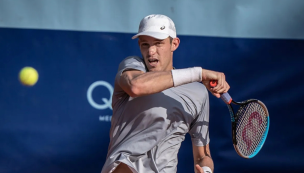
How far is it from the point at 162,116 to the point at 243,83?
167 cm

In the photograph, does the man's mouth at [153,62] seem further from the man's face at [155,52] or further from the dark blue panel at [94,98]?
the dark blue panel at [94,98]

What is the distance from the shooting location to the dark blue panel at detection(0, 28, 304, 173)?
3.89 metres

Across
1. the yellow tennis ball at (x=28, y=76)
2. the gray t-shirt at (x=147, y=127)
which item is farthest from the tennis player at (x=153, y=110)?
the yellow tennis ball at (x=28, y=76)

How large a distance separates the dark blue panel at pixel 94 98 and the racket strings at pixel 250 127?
1.11m

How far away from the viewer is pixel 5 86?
395cm

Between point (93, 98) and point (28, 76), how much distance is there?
575mm

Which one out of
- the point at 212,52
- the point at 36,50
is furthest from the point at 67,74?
the point at 212,52

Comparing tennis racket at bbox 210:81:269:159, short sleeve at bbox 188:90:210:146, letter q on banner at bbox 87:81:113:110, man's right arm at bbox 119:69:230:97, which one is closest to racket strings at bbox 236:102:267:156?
tennis racket at bbox 210:81:269:159

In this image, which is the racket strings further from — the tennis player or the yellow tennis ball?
the yellow tennis ball

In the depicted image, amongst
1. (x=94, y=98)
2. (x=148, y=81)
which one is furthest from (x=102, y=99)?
(x=148, y=81)

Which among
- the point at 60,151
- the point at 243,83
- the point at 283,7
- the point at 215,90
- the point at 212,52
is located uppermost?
the point at 283,7

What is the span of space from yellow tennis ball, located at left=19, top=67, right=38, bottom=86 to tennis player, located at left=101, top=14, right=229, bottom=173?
166 cm

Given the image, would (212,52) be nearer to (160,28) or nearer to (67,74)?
(67,74)

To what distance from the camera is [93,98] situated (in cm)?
390
